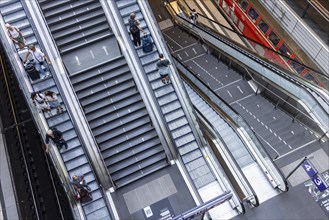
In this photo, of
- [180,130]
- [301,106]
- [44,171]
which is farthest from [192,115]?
[44,171]

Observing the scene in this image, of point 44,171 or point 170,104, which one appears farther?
point 44,171

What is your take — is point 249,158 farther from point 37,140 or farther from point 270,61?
point 37,140

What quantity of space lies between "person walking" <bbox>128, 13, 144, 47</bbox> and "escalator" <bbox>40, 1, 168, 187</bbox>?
3.52 ft

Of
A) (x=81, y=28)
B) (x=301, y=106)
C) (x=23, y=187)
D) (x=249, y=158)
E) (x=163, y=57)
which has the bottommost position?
(x=249, y=158)

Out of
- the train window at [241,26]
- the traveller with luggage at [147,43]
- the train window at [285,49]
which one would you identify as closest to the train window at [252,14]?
the train window at [241,26]

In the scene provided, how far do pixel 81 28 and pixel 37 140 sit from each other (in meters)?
6.27

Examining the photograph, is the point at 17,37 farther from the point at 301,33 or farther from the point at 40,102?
the point at 301,33

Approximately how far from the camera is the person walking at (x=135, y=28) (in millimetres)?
13108

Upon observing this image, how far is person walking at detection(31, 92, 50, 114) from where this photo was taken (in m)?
12.4

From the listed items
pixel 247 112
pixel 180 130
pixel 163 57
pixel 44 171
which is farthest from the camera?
pixel 247 112

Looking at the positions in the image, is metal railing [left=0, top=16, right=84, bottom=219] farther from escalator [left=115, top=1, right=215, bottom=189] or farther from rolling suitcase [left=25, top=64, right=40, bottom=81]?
escalator [left=115, top=1, right=215, bottom=189]

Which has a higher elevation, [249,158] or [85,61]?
[85,61]

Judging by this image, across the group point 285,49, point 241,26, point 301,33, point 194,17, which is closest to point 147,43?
point 194,17

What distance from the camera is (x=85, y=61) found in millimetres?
14594
